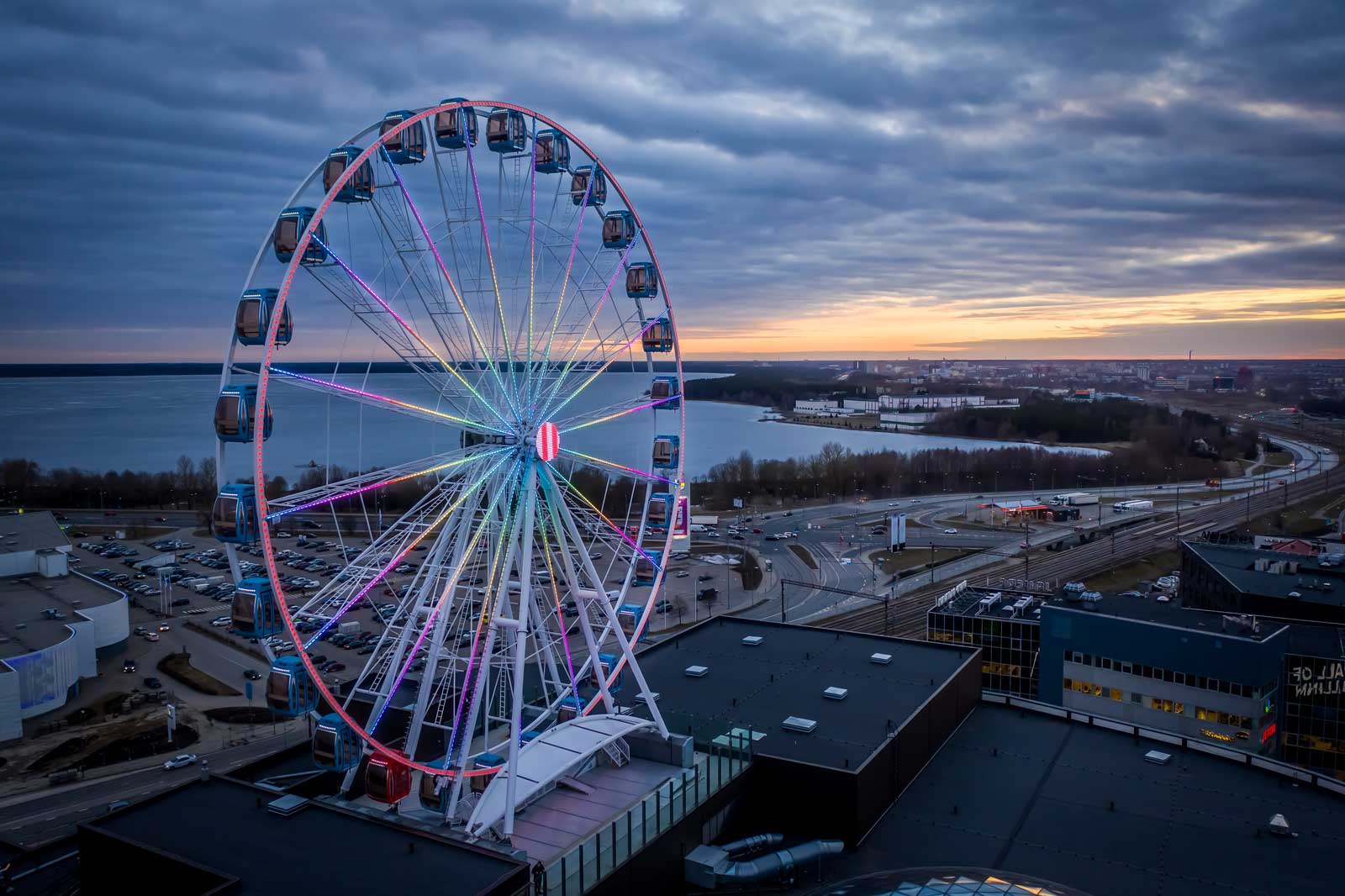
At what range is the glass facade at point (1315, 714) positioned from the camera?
28422 mm

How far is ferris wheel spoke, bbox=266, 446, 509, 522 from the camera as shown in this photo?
1409cm

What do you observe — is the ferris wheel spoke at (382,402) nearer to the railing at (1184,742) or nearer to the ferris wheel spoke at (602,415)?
the ferris wheel spoke at (602,415)

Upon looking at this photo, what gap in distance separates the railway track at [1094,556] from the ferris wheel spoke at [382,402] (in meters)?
31.2

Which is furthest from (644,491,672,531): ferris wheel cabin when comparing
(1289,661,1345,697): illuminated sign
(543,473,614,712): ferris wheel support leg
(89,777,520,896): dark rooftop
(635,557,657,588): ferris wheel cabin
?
(1289,661,1345,697): illuminated sign

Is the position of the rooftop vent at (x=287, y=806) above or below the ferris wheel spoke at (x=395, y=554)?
below

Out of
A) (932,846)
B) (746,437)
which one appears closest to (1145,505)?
(932,846)

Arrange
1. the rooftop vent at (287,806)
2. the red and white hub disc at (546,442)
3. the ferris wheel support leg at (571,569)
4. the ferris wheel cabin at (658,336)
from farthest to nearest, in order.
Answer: the ferris wheel cabin at (658,336) → the ferris wheel support leg at (571,569) → the red and white hub disc at (546,442) → the rooftop vent at (287,806)

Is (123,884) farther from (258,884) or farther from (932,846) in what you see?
(932,846)

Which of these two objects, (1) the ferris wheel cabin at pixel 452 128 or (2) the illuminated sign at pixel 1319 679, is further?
(2) the illuminated sign at pixel 1319 679

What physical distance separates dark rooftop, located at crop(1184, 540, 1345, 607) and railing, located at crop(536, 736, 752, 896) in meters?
28.7

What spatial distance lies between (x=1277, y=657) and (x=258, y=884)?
30155 mm

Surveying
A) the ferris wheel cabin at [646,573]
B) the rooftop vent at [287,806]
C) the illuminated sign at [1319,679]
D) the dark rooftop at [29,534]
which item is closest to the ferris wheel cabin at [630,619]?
the ferris wheel cabin at [646,573]

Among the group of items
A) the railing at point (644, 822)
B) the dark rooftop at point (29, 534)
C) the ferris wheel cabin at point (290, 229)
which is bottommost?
the dark rooftop at point (29, 534)

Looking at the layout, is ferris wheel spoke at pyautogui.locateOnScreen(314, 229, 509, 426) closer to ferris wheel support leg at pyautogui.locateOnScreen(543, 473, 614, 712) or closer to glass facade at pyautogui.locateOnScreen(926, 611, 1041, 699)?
ferris wheel support leg at pyautogui.locateOnScreen(543, 473, 614, 712)
